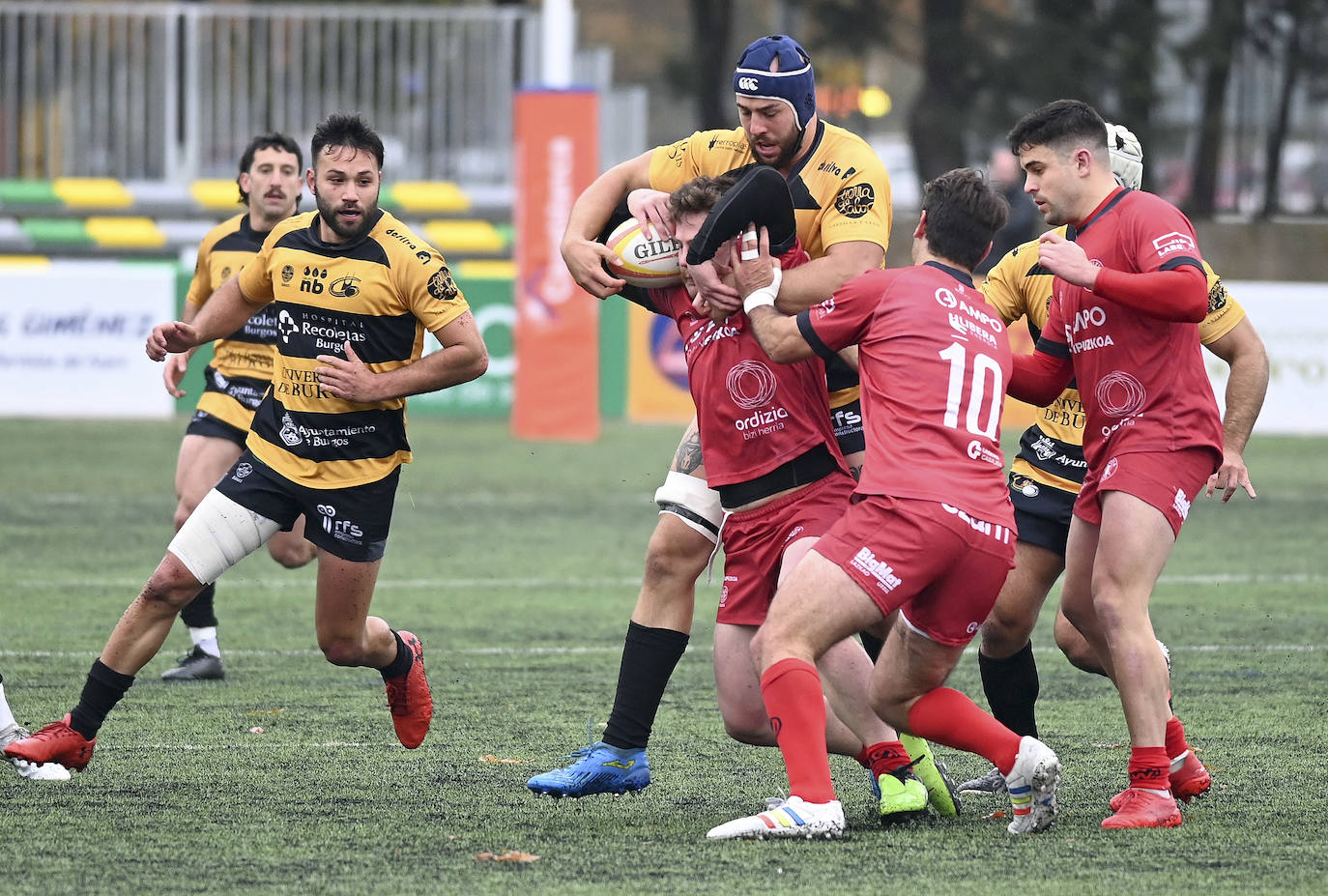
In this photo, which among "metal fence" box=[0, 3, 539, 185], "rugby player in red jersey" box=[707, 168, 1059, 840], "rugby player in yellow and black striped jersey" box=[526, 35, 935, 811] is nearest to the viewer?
"rugby player in red jersey" box=[707, 168, 1059, 840]

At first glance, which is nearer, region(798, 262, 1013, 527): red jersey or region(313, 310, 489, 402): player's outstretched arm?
region(798, 262, 1013, 527): red jersey

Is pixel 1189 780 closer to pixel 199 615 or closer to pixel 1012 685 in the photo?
pixel 1012 685

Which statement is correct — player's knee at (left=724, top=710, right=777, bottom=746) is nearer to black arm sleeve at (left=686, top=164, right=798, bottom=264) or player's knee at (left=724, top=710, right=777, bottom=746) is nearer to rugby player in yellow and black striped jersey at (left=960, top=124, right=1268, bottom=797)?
rugby player in yellow and black striped jersey at (left=960, top=124, right=1268, bottom=797)

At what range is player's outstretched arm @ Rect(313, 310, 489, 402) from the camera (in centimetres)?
600

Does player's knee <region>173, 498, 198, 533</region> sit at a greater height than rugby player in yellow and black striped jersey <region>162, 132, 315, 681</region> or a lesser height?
lesser

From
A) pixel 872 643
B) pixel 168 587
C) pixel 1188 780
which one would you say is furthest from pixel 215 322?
pixel 1188 780

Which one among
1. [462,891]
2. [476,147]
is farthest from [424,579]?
[476,147]

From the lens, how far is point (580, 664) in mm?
8203

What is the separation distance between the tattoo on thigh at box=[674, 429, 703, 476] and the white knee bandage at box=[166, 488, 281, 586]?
53.6 inches

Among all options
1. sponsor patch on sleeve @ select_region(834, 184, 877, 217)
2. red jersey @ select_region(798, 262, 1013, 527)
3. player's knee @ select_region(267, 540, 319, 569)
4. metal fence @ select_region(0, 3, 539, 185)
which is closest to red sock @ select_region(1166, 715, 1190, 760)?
red jersey @ select_region(798, 262, 1013, 527)

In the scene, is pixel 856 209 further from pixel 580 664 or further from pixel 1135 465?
pixel 580 664

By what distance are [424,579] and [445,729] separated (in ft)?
12.5

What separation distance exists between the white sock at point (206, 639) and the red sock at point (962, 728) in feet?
12.3

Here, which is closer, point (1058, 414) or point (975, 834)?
point (975, 834)
